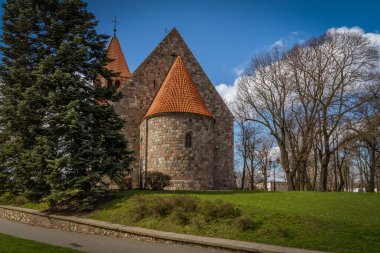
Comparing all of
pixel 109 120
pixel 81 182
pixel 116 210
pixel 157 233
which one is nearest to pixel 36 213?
pixel 81 182

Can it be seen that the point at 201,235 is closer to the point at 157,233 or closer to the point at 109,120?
the point at 157,233

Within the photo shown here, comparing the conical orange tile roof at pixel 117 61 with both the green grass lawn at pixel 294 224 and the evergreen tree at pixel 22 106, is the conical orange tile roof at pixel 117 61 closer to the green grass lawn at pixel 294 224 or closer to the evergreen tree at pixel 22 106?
the evergreen tree at pixel 22 106

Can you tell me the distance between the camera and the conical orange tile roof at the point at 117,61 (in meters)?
35.8

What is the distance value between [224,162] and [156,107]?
7.47 meters

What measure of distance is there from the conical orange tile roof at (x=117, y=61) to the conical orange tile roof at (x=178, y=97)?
35.2 feet

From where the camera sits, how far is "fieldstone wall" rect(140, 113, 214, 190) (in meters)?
22.8

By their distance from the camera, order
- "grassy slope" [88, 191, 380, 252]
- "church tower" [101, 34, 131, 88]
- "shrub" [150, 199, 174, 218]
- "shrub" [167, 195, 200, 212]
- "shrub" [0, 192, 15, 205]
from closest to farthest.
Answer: "grassy slope" [88, 191, 380, 252], "shrub" [167, 195, 200, 212], "shrub" [150, 199, 174, 218], "shrub" [0, 192, 15, 205], "church tower" [101, 34, 131, 88]

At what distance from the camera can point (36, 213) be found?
54.7 feet

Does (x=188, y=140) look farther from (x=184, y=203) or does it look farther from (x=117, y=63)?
(x=117, y=63)

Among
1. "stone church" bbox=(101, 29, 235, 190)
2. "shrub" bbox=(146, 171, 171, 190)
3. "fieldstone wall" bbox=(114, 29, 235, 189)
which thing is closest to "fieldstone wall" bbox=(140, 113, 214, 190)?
"stone church" bbox=(101, 29, 235, 190)

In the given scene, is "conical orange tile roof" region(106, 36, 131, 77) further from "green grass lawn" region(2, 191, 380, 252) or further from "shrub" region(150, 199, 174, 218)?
"shrub" region(150, 199, 174, 218)

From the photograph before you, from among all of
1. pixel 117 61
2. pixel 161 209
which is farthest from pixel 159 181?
pixel 117 61

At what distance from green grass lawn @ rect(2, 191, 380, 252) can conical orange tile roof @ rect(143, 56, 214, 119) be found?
8.96 meters

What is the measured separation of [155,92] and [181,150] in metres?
7.00
